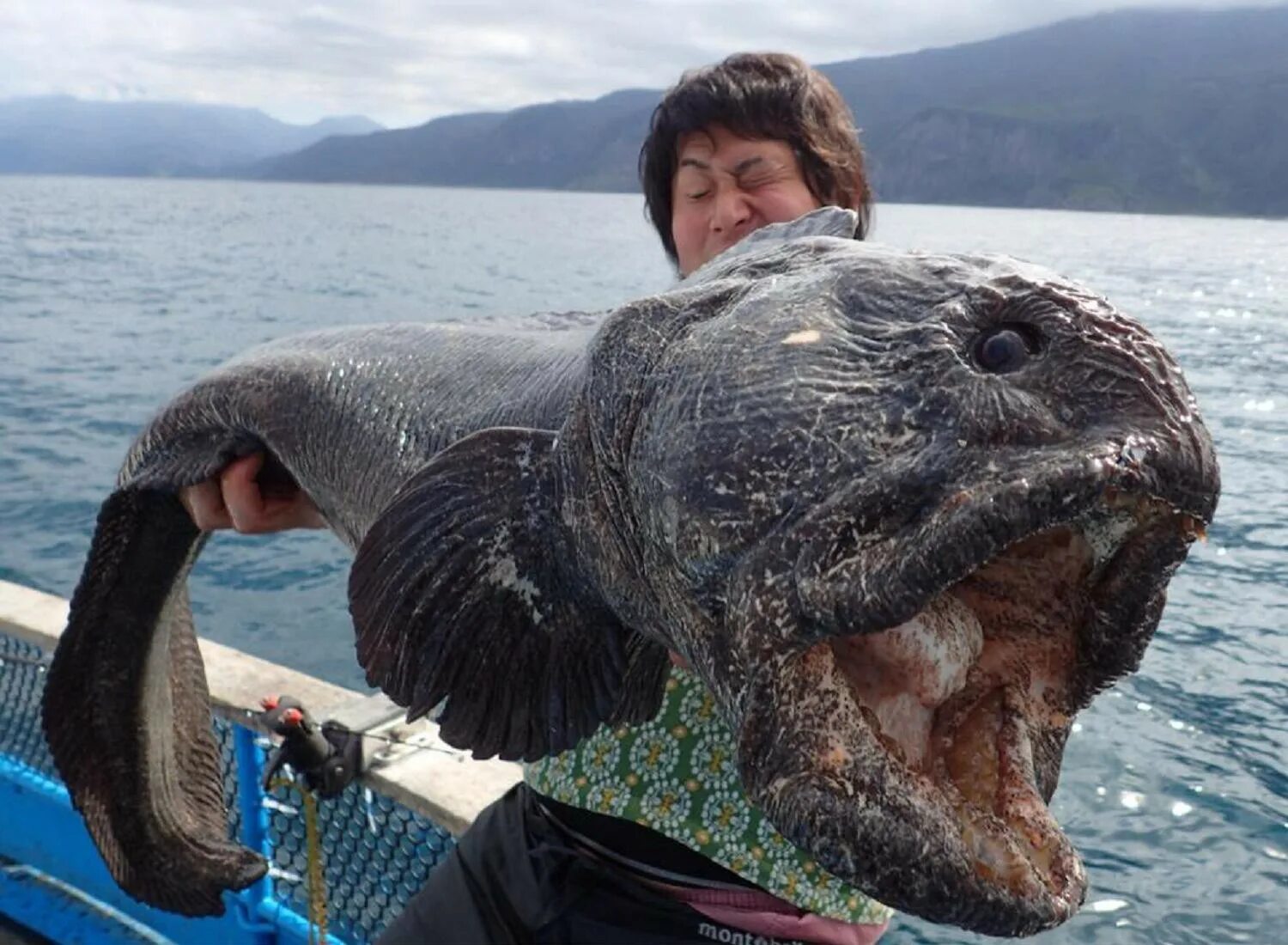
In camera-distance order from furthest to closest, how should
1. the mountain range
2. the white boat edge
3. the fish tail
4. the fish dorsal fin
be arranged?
the mountain range < the white boat edge < the fish tail < the fish dorsal fin

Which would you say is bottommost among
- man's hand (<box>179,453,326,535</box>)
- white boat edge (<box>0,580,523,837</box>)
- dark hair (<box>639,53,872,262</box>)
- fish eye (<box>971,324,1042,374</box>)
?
white boat edge (<box>0,580,523,837</box>)

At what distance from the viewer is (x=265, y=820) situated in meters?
3.82

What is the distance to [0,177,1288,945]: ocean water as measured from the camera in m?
6.20

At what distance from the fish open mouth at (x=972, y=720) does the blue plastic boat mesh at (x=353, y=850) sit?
246 centimetres

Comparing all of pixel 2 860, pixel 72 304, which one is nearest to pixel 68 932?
pixel 2 860

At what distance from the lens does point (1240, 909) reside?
5625 millimetres

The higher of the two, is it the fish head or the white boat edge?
the fish head

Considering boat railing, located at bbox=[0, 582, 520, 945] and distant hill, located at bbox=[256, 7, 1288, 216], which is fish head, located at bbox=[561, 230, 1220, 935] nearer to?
boat railing, located at bbox=[0, 582, 520, 945]

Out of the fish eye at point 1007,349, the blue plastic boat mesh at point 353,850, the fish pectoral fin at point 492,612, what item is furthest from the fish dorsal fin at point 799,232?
the blue plastic boat mesh at point 353,850

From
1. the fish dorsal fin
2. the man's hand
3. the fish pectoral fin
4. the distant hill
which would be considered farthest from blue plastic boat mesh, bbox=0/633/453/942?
the distant hill

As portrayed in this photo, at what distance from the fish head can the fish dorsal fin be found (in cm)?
22

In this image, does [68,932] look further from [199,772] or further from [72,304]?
[72,304]

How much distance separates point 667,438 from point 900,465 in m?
0.31

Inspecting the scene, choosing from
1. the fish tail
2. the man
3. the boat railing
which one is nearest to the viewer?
the man
